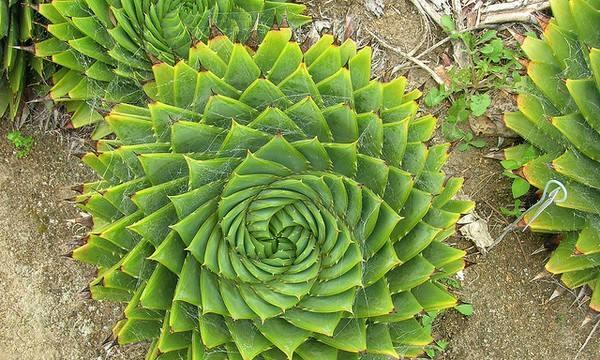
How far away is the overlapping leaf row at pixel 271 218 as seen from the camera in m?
2.29

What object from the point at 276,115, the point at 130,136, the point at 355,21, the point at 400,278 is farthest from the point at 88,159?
the point at 355,21

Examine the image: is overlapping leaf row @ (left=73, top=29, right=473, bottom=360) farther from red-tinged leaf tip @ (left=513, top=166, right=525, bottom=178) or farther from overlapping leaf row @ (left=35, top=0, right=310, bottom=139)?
red-tinged leaf tip @ (left=513, top=166, right=525, bottom=178)

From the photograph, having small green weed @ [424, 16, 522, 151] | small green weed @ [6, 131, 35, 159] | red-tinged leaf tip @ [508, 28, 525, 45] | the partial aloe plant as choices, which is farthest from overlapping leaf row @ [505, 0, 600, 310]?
small green weed @ [6, 131, 35, 159]

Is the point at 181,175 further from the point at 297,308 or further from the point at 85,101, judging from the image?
the point at 85,101

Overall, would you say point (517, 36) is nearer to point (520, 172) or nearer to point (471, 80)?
point (471, 80)

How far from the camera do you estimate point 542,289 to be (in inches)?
151

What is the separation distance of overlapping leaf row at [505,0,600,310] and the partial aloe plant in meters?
2.58

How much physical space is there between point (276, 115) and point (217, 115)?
0.75 ft

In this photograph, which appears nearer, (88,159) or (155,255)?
(155,255)

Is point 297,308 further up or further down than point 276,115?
further down

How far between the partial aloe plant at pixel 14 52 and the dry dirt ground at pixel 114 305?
36cm

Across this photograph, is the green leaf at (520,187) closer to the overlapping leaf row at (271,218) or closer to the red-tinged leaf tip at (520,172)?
the red-tinged leaf tip at (520,172)

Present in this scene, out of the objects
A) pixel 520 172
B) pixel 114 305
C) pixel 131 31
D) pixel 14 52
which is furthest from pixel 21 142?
pixel 520 172

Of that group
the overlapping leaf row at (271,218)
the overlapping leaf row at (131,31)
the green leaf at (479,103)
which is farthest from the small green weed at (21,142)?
the green leaf at (479,103)
